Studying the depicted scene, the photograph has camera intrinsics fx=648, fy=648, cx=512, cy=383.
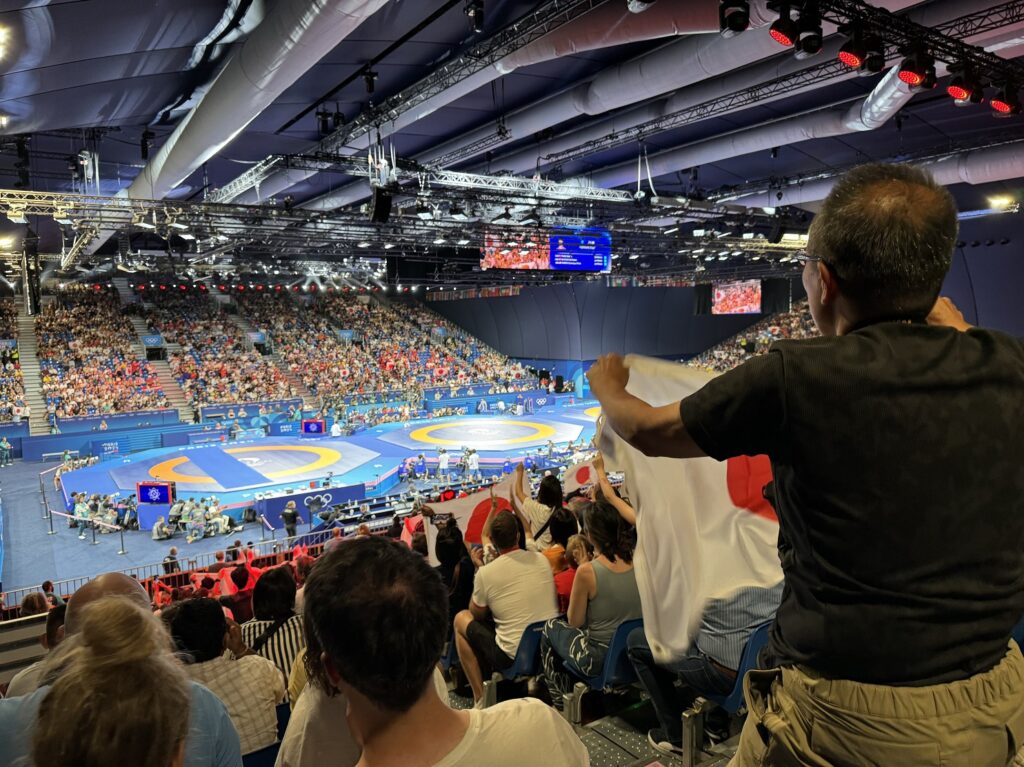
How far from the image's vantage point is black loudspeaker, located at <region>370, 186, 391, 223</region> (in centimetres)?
1454

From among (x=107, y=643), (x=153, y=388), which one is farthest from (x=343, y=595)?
(x=153, y=388)

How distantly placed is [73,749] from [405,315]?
4954cm

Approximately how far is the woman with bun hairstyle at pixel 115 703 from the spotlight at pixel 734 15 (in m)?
7.88

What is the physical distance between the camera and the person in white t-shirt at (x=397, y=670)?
60.3 inches

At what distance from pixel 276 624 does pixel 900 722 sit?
3.92 meters

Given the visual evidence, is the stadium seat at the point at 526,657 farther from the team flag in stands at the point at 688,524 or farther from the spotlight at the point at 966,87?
the spotlight at the point at 966,87

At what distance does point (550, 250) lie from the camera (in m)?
23.5

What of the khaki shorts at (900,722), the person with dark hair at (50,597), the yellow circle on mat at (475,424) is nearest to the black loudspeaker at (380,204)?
the person with dark hair at (50,597)

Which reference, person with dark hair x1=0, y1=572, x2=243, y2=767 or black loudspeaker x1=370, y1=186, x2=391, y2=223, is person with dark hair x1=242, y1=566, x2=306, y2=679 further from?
black loudspeaker x1=370, y1=186, x2=391, y2=223

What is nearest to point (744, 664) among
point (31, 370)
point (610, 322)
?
point (31, 370)

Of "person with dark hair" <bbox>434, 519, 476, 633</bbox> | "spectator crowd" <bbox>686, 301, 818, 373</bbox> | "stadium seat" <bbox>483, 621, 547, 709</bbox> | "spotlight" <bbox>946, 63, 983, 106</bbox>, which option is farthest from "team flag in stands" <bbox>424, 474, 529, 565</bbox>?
"spectator crowd" <bbox>686, 301, 818, 373</bbox>

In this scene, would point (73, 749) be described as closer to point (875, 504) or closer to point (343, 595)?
point (343, 595)

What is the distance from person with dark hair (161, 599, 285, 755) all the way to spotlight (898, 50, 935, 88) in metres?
10.7

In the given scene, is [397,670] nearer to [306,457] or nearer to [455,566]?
[455,566]
